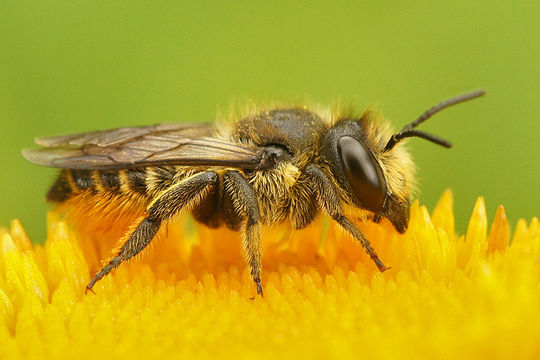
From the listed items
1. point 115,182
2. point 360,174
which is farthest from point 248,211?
point 115,182

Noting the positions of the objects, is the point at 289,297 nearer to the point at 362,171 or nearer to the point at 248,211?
the point at 248,211

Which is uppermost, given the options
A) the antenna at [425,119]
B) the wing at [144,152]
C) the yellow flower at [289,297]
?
the antenna at [425,119]

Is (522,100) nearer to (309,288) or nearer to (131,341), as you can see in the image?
(309,288)

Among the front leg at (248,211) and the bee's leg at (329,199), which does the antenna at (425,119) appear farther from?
the front leg at (248,211)

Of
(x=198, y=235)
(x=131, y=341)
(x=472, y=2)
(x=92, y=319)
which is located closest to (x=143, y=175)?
(x=198, y=235)

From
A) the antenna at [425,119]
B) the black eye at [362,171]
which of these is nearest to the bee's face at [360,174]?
Result: the black eye at [362,171]
